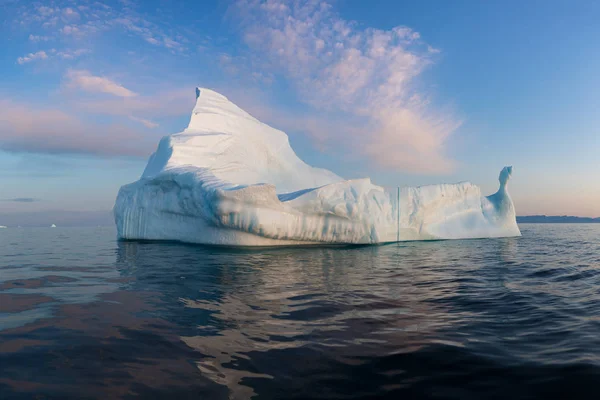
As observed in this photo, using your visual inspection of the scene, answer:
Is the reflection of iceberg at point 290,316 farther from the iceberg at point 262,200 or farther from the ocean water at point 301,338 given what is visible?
the iceberg at point 262,200

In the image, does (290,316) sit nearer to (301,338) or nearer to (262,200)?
(301,338)

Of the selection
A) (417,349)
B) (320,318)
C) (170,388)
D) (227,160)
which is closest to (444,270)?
(320,318)

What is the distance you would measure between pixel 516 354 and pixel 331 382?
154cm

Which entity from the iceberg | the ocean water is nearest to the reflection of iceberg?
the ocean water

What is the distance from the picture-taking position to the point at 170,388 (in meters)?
2.48

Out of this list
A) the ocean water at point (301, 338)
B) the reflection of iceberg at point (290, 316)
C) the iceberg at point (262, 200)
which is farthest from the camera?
the iceberg at point (262, 200)

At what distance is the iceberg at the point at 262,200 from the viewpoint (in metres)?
13.1

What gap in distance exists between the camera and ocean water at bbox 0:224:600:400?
97.5 inches

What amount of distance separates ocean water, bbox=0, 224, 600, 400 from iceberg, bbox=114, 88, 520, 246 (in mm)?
6676

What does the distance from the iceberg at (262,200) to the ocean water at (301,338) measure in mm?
6676

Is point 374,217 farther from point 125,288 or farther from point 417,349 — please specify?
point 417,349

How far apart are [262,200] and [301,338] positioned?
30.6ft

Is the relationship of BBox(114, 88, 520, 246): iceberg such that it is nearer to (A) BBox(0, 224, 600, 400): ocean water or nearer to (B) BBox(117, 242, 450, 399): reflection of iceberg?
(B) BBox(117, 242, 450, 399): reflection of iceberg

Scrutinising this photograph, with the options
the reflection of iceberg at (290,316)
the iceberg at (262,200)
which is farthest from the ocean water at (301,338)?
the iceberg at (262,200)
